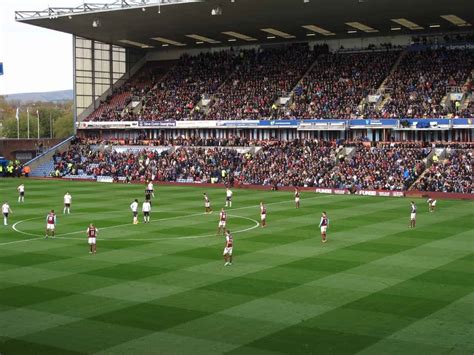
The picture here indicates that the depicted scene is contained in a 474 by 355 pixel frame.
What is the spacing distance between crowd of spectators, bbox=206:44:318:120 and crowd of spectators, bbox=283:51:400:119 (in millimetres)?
1991

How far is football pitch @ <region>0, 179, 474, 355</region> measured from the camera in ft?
58.3

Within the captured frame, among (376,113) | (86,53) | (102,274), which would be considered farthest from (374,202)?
(86,53)

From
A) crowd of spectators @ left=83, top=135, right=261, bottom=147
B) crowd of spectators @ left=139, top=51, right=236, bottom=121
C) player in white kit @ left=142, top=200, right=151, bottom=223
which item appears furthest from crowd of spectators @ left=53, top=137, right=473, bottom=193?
player in white kit @ left=142, top=200, right=151, bottom=223

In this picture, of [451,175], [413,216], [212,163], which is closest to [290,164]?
[212,163]

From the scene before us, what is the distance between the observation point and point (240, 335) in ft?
59.6

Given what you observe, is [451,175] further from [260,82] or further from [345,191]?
[260,82]

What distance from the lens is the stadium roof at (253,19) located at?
64.6 m

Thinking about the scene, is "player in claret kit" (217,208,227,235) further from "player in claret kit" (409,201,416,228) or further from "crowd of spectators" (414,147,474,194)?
"crowd of spectators" (414,147,474,194)

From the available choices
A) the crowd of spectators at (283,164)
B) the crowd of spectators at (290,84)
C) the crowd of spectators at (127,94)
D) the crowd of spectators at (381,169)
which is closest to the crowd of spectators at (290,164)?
the crowd of spectators at (283,164)

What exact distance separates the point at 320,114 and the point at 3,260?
50335 millimetres

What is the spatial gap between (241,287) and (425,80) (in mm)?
55355

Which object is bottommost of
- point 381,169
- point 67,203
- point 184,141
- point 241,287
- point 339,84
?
point 241,287

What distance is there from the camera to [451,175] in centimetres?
5947

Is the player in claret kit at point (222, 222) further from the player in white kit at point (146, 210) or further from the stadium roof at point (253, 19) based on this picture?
the stadium roof at point (253, 19)
